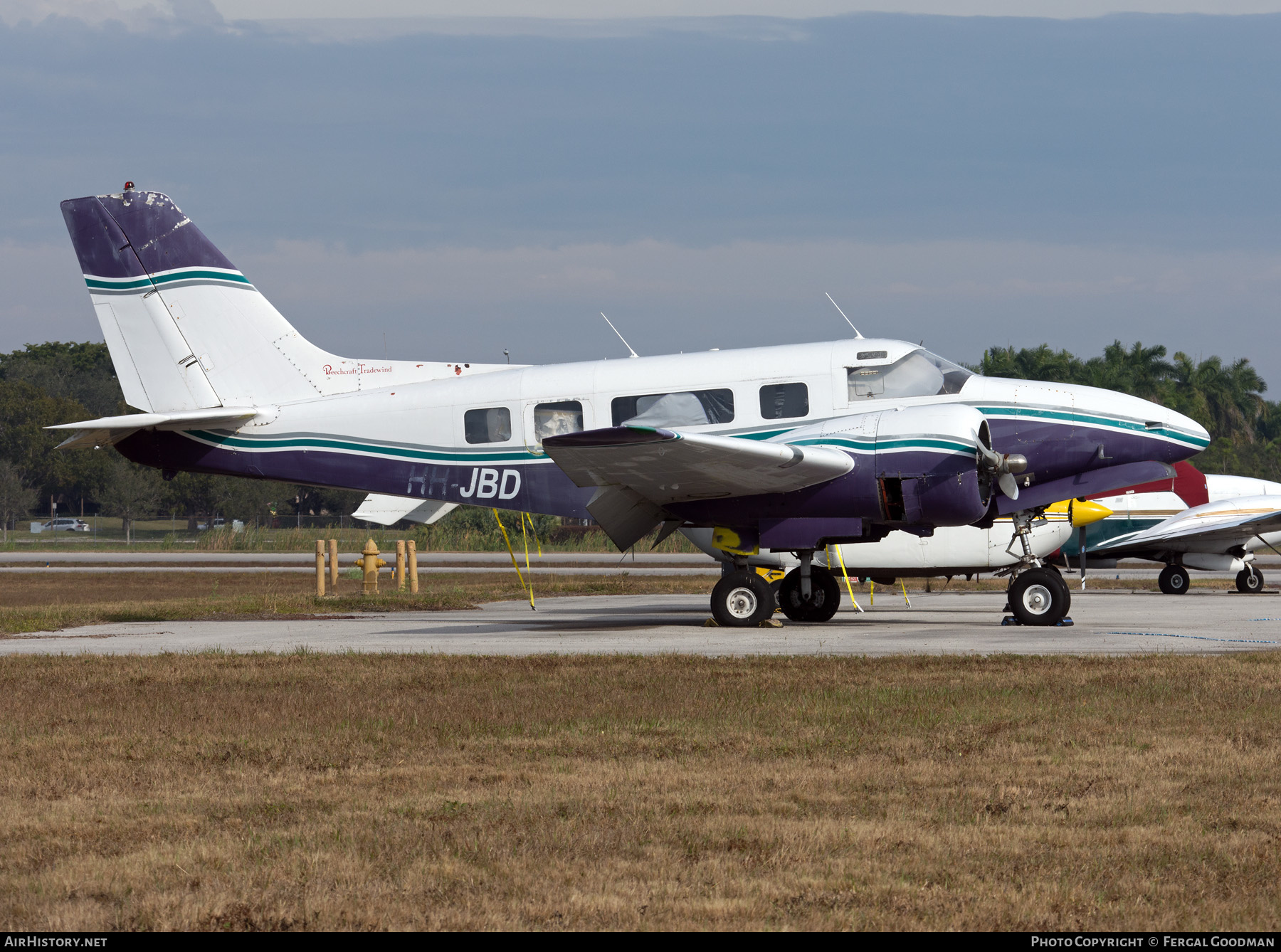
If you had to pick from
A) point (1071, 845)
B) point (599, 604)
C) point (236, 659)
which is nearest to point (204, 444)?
point (236, 659)

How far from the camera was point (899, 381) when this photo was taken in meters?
17.5

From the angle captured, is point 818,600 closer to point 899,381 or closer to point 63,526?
point 899,381

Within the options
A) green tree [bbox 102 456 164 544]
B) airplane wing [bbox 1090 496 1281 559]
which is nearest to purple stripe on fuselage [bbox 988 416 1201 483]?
airplane wing [bbox 1090 496 1281 559]

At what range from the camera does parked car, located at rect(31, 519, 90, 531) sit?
89.0m

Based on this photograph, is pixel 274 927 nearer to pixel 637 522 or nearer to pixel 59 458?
pixel 637 522

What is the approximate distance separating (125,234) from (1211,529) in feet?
81.2

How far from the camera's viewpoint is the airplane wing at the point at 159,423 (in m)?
18.9

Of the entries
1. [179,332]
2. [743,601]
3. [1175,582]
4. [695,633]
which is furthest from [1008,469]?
[1175,582]

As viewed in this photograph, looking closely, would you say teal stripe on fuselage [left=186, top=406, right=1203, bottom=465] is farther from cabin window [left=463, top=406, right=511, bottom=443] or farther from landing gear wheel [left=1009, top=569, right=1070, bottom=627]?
landing gear wheel [left=1009, top=569, right=1070, bottom=627]

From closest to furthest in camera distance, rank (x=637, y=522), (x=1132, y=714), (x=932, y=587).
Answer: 1. (x=1132, y=714)
2. (x=637, y=522)
3. (x=932, y=587)

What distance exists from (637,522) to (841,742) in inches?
407

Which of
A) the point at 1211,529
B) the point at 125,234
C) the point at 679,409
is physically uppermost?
the point at 125,234

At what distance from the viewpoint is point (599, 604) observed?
2595 centimetres

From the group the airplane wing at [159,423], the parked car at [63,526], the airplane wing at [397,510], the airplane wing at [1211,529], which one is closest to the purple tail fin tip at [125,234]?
the airplane wing at [159,423]
